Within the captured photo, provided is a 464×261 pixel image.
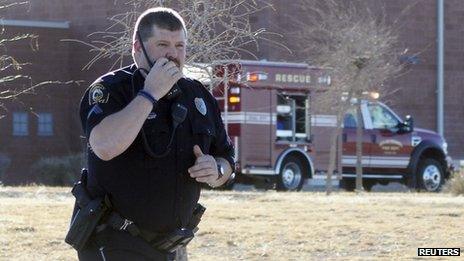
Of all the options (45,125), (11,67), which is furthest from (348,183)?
(45,125)

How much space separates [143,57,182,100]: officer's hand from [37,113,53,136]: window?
78.8ft

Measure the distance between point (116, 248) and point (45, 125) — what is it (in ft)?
79.1

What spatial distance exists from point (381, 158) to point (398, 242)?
40.7 feet

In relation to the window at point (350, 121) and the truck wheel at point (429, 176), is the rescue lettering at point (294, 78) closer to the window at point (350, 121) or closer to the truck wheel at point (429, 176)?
the window at point (350, 121)

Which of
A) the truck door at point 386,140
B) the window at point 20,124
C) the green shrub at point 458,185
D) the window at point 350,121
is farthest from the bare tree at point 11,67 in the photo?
the truck door at point 386,140

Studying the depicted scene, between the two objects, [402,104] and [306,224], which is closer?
[306,224]

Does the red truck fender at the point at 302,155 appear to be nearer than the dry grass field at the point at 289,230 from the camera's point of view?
No

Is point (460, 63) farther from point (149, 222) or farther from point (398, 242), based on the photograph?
point (149, 222)

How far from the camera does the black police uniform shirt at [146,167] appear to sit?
3996mm

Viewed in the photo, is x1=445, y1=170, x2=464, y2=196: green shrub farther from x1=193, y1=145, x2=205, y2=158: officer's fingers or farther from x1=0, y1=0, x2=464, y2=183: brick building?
x1=193, y1=145, x2=205, y2=158: officer's fingers

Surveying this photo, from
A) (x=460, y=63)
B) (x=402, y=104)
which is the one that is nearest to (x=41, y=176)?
(x=402, y=104)

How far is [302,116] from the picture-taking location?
21.4 metres

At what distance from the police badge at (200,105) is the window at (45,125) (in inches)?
932

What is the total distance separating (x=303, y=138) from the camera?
21.4 m
